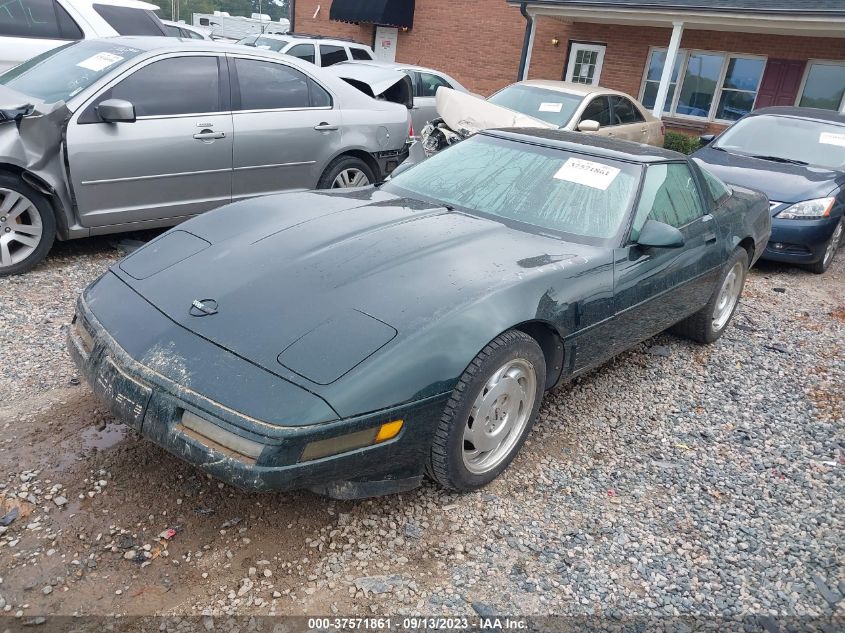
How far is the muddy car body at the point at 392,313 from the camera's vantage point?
87.7 inches

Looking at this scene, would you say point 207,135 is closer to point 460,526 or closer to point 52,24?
point 52,24

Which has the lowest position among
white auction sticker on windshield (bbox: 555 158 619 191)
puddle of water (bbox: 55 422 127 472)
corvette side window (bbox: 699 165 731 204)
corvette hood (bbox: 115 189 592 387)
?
puddle of water (bbox: 55 422 127 472)

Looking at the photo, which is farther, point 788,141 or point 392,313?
point 788,141

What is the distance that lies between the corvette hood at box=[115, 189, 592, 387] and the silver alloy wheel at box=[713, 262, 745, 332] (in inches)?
79.4

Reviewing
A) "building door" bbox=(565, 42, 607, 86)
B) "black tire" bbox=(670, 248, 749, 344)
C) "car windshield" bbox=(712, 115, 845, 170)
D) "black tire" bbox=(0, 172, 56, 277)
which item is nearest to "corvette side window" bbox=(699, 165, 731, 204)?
"black tire" bbox=(670, 248, 749, 344)

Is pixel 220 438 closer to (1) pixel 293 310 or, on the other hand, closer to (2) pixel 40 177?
(1) pixel 293 310

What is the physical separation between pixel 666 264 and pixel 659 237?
0.39m

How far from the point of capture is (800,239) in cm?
657

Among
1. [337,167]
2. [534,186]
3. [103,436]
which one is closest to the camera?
[103,436]

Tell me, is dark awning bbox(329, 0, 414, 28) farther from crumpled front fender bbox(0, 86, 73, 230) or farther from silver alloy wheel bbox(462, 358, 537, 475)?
silver alloy wheel bbox(462, 358, 537, 475)

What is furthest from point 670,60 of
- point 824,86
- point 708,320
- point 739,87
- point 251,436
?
point 251,436

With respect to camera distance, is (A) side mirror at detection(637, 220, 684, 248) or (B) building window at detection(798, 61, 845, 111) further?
(B) building window at detection(798, 61, 845, 111)

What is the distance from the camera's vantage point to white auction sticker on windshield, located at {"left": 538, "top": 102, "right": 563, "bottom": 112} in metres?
7.93

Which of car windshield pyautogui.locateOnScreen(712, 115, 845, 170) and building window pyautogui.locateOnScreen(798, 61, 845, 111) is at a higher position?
building window pyautogui.locateOnScreen(798, 61, 845, 111)
